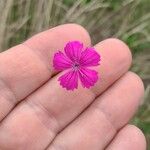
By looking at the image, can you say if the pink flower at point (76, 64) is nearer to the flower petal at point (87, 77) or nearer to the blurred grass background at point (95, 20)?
the flower petal at point (87, 77)

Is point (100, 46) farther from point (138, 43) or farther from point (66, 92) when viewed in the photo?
point (138, 43)

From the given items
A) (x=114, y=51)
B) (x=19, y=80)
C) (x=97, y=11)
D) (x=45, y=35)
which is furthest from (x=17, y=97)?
(x=97, y=11)

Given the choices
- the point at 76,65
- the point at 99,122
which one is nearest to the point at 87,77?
the point at 76,65

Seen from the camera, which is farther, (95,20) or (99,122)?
(95,20)

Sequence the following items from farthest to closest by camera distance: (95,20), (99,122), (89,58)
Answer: (95,20) < (99,122) < (89,58)

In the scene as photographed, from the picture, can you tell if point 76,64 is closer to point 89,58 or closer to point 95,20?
point 89,58

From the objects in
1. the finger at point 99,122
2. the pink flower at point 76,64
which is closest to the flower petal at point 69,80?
the pink flower at point 76,64
